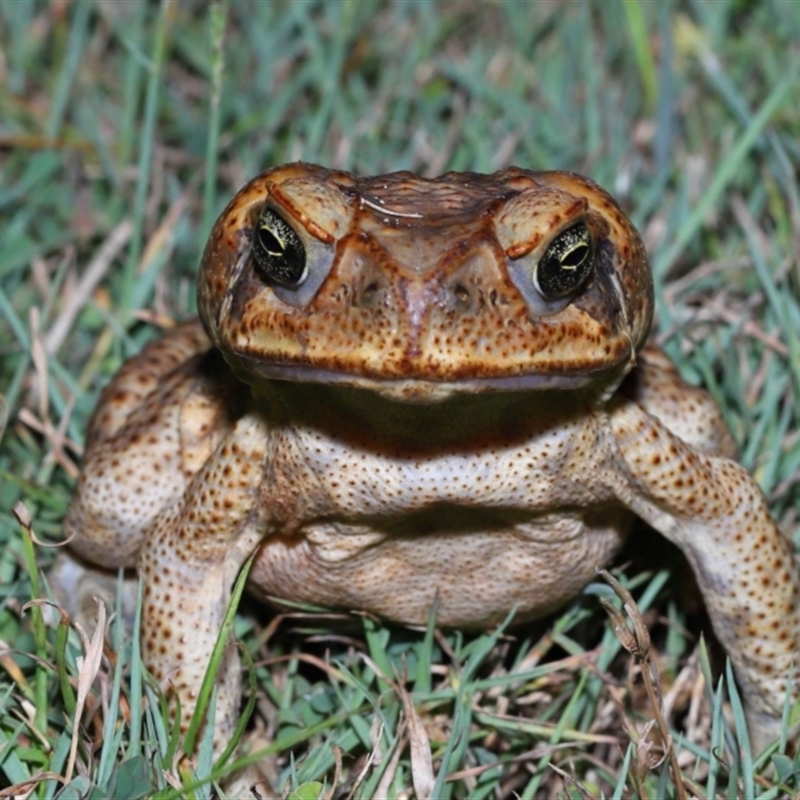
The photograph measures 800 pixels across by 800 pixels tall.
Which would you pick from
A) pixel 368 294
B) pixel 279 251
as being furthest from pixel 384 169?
pixel 368 294

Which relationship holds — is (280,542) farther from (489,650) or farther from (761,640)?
(761,640)

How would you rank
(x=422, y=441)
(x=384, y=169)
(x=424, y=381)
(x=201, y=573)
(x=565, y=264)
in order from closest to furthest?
(x=424, y=381) < (x=565, y=264) < (x=422, y=441) < (x=201, y=573) < (x=384, y=169)

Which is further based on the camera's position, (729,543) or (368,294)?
(729,543)

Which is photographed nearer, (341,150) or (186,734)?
(186,734)

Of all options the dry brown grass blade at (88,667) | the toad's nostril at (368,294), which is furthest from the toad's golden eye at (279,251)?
the dry brown grass blade at (88,667)

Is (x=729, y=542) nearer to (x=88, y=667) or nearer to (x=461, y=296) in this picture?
(x=461, y=296)

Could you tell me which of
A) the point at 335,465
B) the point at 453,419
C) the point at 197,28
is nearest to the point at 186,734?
the point at 335,465
